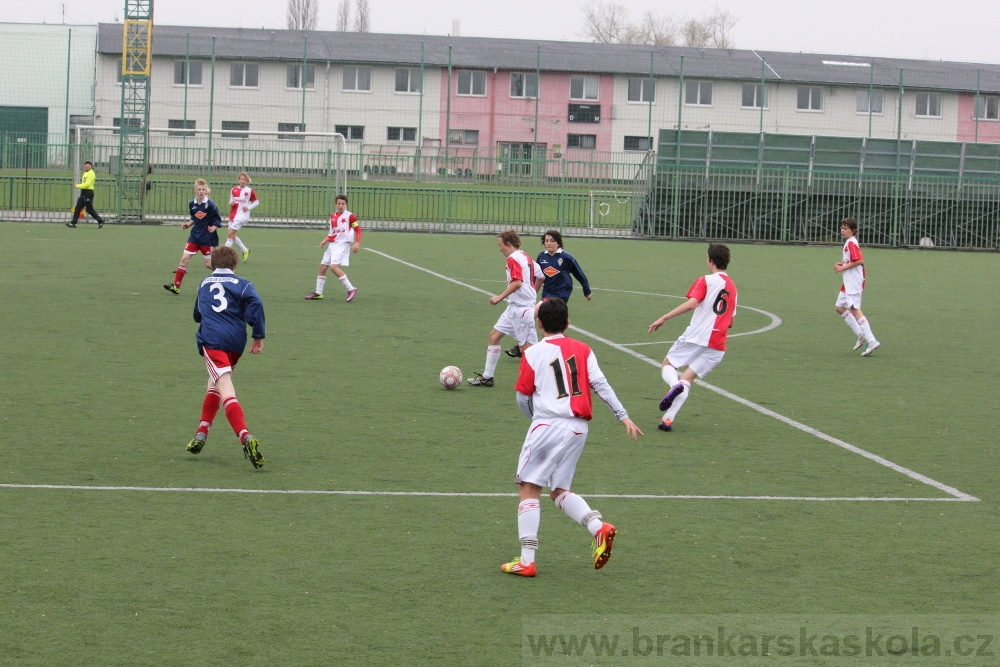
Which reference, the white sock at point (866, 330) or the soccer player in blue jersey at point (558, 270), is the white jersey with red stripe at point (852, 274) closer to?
the white sock at point (866, 330)

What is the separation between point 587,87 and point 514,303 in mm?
52229

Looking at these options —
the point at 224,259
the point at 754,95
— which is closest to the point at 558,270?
the point at 224,259

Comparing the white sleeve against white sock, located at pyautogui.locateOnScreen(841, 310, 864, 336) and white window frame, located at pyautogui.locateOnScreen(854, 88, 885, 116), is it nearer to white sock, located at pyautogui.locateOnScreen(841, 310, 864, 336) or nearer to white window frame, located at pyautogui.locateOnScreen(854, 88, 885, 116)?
white sock, located at pyautogui.locateOnScreen(841, 310, 864, 336)

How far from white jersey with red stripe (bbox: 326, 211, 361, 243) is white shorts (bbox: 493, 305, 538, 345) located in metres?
7.40

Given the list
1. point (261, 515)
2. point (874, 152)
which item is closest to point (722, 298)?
point (261, 515)

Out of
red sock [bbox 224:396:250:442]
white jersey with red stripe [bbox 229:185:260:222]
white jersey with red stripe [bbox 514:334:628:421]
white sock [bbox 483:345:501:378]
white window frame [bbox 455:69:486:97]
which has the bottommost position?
red sock [bbox 224:396:250:442]

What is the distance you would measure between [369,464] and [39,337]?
7519mm

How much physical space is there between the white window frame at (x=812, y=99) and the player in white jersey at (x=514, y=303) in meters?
50.9

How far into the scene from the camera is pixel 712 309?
11.0 meters

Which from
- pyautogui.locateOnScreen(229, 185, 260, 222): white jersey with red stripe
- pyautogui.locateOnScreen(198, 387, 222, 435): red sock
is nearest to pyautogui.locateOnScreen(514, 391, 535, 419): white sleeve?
pyautogui.locateOnScreen(198, 387, 222, 435): red sock

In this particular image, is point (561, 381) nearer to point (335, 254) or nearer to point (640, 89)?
point (335, 254)

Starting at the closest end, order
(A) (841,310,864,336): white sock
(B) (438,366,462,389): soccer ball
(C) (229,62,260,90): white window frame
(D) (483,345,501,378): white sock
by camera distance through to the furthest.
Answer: (B) (438,366,462,389): soccer ball
(D) (483,345,501,378): white sock
(A) (841,310,864,336): white sock
(C) (229,62,260,90): white window frame

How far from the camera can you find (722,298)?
1093 centimetres

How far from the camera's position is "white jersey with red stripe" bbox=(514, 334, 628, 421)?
663 cm
